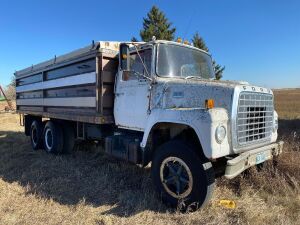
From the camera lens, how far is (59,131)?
8.62m

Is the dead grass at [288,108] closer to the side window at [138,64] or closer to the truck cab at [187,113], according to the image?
the truck cab at [187,113]

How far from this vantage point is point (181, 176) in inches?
183

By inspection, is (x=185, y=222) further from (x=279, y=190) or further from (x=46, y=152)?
(x=46, y=152)

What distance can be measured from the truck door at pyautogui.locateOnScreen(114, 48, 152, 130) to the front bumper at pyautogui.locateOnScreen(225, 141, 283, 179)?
1.82 meters

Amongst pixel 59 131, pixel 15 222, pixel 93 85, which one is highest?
pixel 93 85

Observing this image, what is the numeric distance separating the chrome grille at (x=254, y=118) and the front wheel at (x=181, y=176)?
671 millimetres

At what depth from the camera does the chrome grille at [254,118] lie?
4457 mm

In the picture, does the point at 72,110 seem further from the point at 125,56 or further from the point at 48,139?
the point at 125,56

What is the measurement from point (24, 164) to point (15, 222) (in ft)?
11.4

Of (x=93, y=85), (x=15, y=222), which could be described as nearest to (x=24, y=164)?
(x=93, y=85)

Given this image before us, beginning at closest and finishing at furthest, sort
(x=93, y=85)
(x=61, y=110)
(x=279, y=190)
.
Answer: (x=279, y=190) → (x=93, y=85) → (x=61, y=110)

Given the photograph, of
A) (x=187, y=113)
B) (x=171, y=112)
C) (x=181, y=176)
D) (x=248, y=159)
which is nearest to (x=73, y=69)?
(x=171, y=112)

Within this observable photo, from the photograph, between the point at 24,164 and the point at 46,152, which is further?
the point at 46,152

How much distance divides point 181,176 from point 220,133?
902 mm
